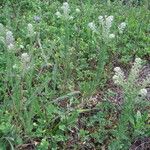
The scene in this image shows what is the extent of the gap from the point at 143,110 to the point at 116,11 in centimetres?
186

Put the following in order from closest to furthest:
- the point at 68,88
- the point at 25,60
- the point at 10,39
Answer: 1. the point at 25,60
2. the point at 10,39
3. the point at 68,88

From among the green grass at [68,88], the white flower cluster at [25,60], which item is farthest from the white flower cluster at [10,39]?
the white flower cluster at [25,60]

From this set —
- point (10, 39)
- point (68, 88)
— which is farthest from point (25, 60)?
point (68, 88)

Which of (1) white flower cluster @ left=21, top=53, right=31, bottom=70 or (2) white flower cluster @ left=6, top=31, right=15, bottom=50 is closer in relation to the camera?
(1) white flower cluster @ left=21, top=53, right=31, bottom=70

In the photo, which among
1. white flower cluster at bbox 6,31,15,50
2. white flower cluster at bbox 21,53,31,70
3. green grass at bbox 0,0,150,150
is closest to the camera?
white flower cluster at bbox 21,53,31,70

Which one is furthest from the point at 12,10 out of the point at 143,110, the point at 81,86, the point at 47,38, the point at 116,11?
the point at 143,110

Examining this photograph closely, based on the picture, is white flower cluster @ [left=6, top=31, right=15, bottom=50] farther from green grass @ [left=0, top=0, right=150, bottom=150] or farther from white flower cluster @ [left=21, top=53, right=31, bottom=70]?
white flower cluster @ [left=21, top=53, right=31, bottom=70]

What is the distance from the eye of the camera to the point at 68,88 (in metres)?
3.92

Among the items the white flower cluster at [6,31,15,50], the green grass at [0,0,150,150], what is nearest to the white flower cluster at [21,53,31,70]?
the green grass at [0,0,150,150]

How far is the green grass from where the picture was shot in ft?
11.0

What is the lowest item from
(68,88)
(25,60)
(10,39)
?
(68,88)

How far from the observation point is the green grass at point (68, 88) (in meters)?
3.34

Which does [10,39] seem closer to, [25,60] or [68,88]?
[25,60]

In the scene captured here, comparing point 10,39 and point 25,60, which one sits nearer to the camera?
point 25,60
